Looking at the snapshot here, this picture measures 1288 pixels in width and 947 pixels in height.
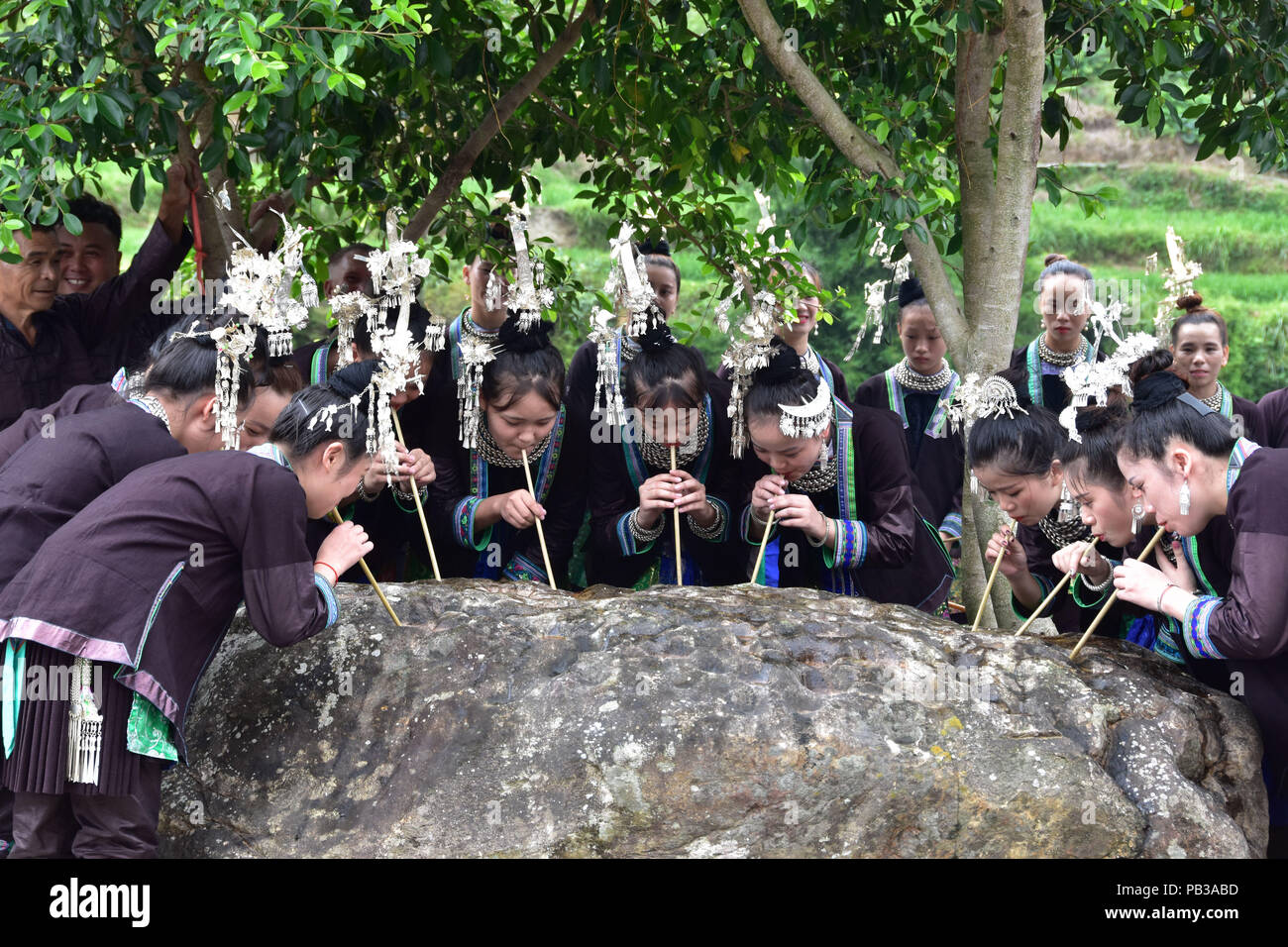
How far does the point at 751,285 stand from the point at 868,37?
3.53 ft

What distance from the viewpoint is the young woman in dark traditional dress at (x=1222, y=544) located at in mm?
3094

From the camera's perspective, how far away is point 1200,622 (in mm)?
3197

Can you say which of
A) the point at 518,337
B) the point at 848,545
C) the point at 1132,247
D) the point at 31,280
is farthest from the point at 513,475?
the point at 1132,247

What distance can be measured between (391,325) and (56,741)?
209cm

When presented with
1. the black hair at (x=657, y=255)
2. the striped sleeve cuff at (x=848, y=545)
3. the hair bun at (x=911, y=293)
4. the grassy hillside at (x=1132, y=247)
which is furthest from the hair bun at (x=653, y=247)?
the grassy hillside at (x=1132, y=247)

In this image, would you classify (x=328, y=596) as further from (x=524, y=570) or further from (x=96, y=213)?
(x=96, y=213)

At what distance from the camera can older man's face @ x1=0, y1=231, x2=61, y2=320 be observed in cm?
458

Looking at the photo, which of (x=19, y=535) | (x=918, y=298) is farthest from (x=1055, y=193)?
(x=19, y=535)

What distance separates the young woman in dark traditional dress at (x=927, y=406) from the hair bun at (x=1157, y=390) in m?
1.99

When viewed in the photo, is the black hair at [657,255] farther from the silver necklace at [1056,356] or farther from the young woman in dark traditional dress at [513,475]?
the silver necklace at [1056,356]

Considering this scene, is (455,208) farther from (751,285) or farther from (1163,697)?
(1163,697)

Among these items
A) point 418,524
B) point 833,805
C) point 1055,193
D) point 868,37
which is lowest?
point 833,805

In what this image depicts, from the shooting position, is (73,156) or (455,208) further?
(455,208)

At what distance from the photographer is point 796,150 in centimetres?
556
